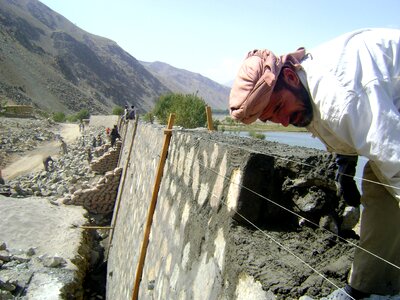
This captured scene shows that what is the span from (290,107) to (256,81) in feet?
0.62

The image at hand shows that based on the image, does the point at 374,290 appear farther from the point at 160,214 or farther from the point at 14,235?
the point at 14,235

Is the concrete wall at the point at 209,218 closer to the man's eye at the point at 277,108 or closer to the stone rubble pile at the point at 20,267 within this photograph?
the man's eye at the point at 277,108

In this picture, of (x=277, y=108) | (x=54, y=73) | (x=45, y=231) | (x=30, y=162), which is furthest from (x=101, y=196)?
(x=54, y=73)

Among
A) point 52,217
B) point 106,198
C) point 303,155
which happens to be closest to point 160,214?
point 303,155

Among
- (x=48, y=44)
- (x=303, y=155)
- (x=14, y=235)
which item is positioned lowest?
(x=14, y=235)

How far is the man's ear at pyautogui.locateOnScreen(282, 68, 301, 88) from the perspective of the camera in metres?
1.58

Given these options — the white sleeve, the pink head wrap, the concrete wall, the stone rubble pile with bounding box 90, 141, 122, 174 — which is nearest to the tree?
the stone rubble pile with bounding box 90, 141, 122, 174

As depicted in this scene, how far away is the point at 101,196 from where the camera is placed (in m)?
10.4

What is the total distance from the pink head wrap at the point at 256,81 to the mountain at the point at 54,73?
53125 millimetres

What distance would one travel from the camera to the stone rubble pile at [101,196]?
33.6 feet

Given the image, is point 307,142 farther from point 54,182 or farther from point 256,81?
point 256,81

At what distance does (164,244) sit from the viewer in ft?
9.96

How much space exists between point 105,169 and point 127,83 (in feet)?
310

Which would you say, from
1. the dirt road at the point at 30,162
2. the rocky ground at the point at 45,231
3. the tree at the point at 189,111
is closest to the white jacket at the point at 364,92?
the rocky ground at the point at 45,231
